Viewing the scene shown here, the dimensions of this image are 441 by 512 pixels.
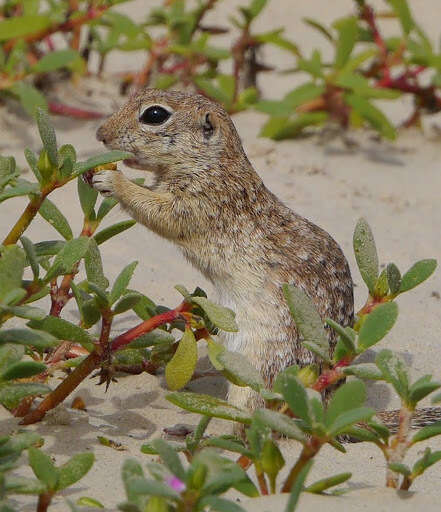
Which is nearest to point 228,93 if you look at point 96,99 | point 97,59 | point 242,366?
point 96,99

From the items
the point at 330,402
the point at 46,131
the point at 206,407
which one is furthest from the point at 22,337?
the point at 330,402

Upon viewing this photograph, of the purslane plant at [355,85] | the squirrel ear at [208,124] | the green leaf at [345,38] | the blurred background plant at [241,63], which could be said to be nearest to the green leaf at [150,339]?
the squirrel ear at [208,124]

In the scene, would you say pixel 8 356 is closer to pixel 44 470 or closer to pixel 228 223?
pixel 44 470

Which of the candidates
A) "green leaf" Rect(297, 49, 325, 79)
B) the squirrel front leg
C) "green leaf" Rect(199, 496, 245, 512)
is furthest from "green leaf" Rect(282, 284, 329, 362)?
"green leaf" Rect(297, 49, 325, 79)

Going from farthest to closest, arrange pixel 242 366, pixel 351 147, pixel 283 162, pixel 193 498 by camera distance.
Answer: pixel 351 147 → pixel 283 162 → pixel 242 366 → pixel 193 498

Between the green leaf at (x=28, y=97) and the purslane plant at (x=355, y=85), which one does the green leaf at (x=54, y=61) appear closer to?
the green leaf at (x=28, y=97)

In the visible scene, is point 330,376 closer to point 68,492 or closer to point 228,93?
point 68,492

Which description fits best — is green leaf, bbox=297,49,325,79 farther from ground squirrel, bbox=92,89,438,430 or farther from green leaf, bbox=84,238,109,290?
green leaf, bbox=84,238,109,290
